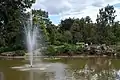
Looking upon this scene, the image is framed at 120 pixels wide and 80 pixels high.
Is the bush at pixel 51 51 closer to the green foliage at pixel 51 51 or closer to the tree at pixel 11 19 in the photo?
the green foliage at pixel 51 51

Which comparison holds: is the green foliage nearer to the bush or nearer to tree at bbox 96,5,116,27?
the bush

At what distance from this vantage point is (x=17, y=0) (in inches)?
1433

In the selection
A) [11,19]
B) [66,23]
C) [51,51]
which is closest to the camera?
[51,51]

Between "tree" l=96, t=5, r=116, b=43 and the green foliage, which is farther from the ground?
"tree" l=96, t=5, r=116, b=43

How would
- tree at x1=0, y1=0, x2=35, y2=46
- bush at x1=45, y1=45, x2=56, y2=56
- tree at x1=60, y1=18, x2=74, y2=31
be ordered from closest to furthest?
bush at x1=45, y1=45, x2=56, y2=56 < tree at x1=0, y1=0, x2=35, y2=46 < tree at x1=60, y1=18, x2=74, y2=31

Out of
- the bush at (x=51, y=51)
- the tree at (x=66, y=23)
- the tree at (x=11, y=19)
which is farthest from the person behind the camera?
the tree at (x=66, y=23)

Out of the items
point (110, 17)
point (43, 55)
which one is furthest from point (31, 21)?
point (110, 17)

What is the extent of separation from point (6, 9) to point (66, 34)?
Result: 9.58m

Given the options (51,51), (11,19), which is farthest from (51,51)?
(11,19)

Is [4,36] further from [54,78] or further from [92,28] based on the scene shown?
[54,78]

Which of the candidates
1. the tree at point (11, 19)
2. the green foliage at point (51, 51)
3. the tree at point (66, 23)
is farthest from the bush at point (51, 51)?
the tree at point (66, 23)

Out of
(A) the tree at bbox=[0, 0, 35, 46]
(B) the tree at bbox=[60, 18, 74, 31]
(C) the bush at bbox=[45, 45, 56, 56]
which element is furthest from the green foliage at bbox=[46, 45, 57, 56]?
(B) the tree at bbox=[60, 18, 74, 31]

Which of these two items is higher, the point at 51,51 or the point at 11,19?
the point at 11,19

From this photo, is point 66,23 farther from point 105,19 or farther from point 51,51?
point 51,51
